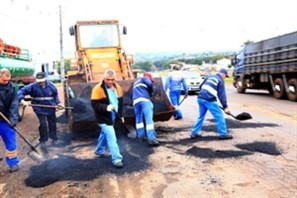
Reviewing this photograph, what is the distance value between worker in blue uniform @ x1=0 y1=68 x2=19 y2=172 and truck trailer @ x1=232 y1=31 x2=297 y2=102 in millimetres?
12646

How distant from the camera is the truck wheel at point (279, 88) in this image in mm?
18562

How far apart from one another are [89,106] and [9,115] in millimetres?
2870

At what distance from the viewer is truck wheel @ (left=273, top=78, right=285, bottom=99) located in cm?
1856

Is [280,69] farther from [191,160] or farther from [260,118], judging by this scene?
[191,160]

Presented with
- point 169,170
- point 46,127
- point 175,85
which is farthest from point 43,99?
point 175,85

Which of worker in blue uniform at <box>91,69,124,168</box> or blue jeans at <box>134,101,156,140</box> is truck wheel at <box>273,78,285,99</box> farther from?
worker in blue uniform at <box>91,69,124,168</box>

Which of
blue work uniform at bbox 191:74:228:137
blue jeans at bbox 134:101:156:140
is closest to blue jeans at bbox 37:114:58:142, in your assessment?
blue jeans at bbox 134:101:156:140

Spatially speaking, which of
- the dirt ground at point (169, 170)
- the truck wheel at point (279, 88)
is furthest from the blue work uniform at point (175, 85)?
the truck wheel at point (279, 88)

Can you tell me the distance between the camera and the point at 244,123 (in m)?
11.4

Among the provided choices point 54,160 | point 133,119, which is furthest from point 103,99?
point 133,119

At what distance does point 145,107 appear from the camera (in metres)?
8.95

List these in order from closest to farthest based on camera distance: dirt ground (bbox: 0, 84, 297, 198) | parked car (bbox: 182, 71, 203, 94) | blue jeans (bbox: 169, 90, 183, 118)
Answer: dirt ground (bbox: 0, 84, 297, 198) → blue jeans (bbox: 169, 90, 183, 118) → parked car (bbox: 182, 71, 203, 94)

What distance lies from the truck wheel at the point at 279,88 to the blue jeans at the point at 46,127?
39.8ft

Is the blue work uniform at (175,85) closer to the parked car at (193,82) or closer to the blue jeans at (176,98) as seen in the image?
the blue jeans at (176,98)
